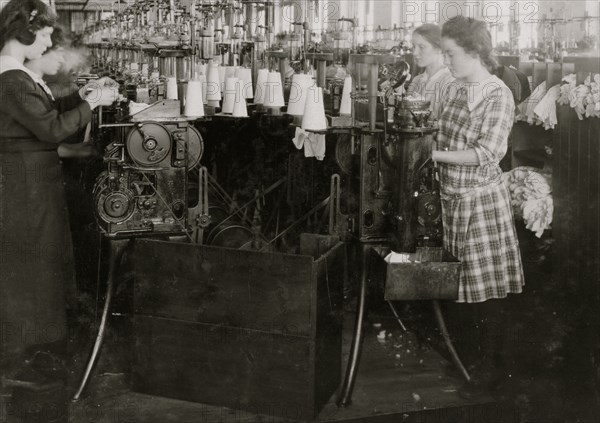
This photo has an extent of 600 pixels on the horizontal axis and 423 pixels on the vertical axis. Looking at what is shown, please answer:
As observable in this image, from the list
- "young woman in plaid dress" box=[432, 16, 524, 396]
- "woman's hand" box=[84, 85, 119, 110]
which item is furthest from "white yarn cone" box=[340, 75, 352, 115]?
"woman's hand" box=[84, 85, 119, 110]

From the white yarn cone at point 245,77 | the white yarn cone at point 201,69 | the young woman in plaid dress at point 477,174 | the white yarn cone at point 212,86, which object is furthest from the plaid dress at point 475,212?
the white yarn cone at point 201,69

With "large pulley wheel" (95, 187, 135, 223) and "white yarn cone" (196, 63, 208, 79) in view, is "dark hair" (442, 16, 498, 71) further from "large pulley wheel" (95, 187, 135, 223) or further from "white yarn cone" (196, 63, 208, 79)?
"white yarn cone" (196, 63, 208, 79)

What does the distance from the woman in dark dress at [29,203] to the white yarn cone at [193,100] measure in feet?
1.63

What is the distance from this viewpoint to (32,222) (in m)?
2.60

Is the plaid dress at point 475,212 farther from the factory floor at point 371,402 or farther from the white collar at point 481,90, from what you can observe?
the factory floor at point 371,402

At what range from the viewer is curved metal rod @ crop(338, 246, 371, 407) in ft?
9.07

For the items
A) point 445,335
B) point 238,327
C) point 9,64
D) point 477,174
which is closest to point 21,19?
point 9,64

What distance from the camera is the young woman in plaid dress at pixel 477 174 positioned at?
2.69 metres

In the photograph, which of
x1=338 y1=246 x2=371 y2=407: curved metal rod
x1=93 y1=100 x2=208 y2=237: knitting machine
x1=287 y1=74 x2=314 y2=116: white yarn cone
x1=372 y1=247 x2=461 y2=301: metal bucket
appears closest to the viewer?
x1=372 y1=247 x2=461 y2=301: metal bucket

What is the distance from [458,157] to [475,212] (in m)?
0.26

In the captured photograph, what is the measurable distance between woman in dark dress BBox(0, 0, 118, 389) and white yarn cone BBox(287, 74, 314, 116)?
0.94 metres

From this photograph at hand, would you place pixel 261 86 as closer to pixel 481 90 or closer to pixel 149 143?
pixel 149 143

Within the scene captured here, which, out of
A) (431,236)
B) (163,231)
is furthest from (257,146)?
(431,236)

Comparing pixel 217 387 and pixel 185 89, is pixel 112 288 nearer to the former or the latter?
pixel 217 387
